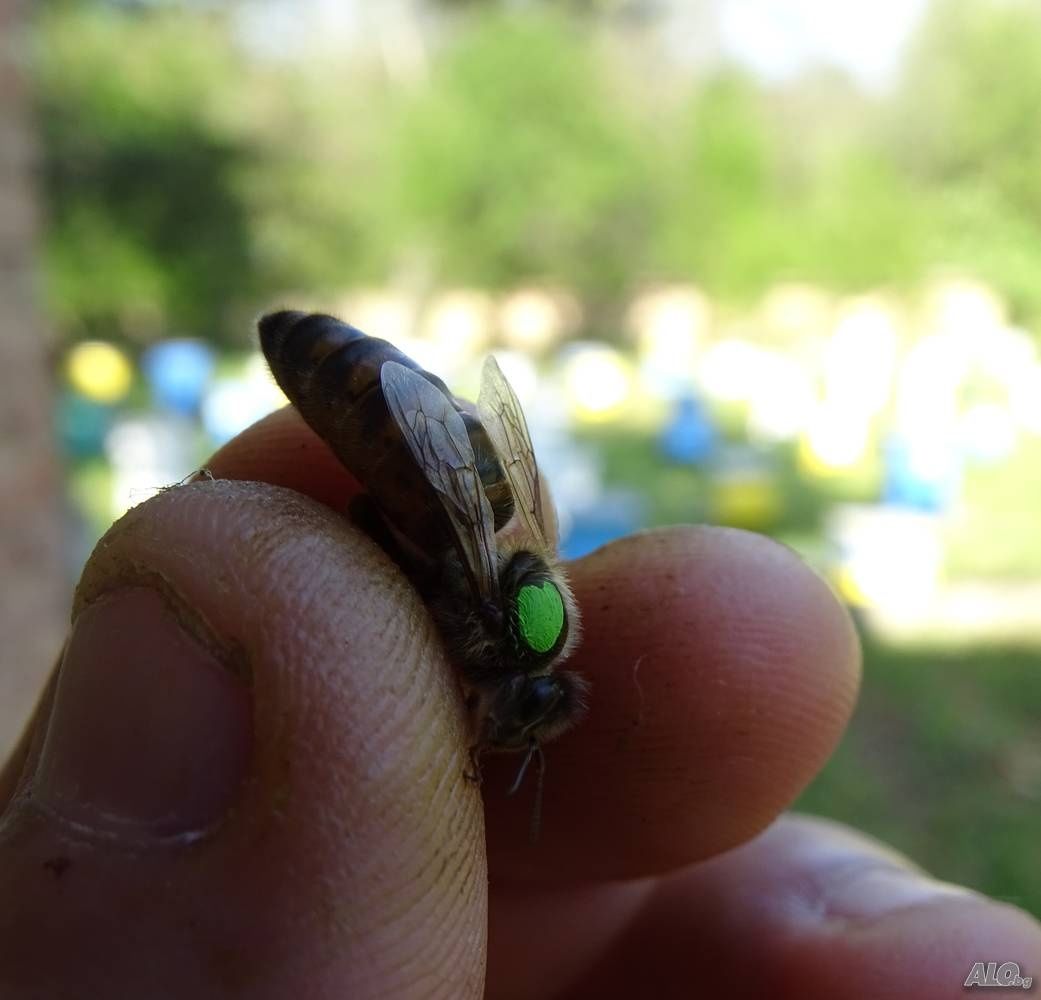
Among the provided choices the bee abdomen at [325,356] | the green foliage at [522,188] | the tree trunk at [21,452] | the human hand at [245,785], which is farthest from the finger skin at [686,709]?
the green foliage at [522,188]

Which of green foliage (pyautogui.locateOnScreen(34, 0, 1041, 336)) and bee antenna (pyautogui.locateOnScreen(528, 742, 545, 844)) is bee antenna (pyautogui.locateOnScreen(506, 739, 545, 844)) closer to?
bee antenna (pyautogui.locateOnScreen(528, 742, 545, 844))

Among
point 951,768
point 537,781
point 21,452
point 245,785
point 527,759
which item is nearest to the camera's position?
point 245,785

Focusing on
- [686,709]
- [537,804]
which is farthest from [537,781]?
[686,709]

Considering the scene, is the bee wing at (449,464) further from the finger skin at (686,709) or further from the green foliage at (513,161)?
the green foliage at (513,161)

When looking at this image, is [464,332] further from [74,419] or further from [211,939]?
[211,939]

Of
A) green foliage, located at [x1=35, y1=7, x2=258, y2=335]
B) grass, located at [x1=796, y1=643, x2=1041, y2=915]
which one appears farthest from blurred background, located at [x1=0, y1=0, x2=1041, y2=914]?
grass, located at [x1=796, y1=643, x2=1041, y2=915]

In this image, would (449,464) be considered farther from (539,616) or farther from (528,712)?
(528,712)
